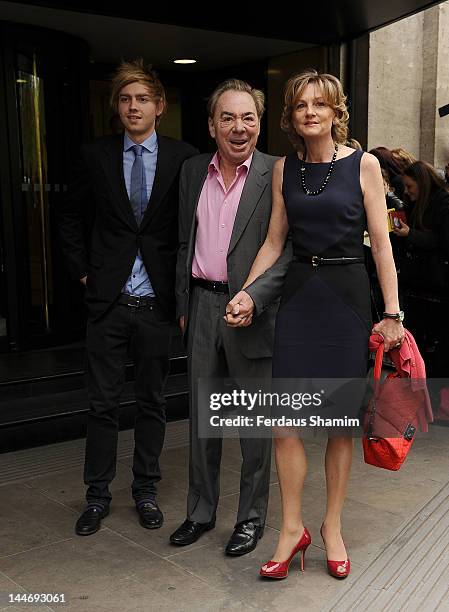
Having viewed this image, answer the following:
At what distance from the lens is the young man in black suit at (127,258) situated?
356 cm

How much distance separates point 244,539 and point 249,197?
150 cm

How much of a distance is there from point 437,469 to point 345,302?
191 centimetres

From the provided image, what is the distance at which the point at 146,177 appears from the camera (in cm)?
362

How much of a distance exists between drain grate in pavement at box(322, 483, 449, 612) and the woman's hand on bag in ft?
3.20

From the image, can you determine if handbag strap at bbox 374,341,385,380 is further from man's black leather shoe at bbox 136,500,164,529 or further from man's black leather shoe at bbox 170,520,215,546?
man's black leather shoe at bbox 136,500,164,529

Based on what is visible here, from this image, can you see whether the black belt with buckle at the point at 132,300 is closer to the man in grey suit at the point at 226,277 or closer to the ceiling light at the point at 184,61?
the man in grey suit at the point at 226,277

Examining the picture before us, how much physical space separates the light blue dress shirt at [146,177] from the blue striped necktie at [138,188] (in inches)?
0.7

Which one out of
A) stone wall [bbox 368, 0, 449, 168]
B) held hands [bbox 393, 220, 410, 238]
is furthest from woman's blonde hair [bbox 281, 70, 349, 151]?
stone wall [bbox 368, 0, 449, 168]

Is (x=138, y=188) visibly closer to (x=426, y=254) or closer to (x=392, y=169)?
(x=426, y=254)

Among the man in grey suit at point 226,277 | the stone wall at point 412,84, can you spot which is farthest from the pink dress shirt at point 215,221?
the stone wall at point 412,84

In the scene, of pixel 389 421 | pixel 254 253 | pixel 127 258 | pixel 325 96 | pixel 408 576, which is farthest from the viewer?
pixel 127 258

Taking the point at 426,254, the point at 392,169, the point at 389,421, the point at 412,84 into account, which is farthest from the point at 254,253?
the point at 412,84

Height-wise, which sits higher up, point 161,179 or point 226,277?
point 161,179

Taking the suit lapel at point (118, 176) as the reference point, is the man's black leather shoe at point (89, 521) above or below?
below
